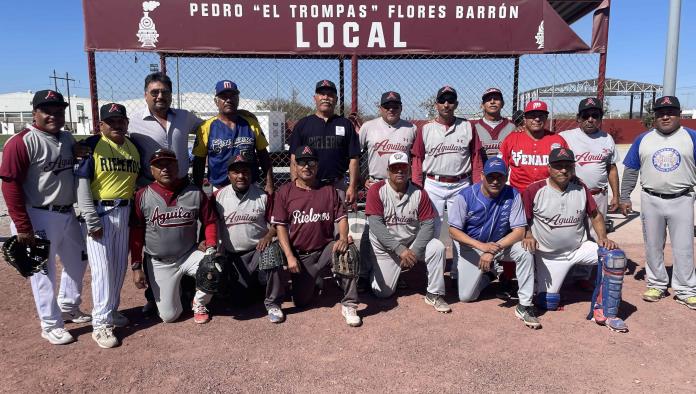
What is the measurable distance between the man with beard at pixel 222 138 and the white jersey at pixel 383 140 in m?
1.15

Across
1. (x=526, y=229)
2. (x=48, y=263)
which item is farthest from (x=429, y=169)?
(x=48, y=263)

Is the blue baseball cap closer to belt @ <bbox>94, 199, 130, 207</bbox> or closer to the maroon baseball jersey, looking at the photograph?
the maroon baseball jersey

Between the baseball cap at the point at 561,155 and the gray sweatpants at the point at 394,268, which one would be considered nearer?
the baseball cap at the point at 561,155

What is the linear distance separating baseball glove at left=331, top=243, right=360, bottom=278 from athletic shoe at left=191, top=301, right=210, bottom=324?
3.58 ft

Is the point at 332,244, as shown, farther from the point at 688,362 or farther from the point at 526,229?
the point at 688,362

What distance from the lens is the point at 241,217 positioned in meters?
3.91

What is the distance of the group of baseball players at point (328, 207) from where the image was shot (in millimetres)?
3332

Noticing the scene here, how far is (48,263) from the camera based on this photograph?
3236 millimetres

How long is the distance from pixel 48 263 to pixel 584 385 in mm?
3618

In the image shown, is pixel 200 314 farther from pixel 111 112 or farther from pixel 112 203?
pixel 111 112

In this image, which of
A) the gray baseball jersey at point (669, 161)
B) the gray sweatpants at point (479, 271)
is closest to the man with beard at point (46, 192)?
the gray sweatpants at point (479, 271)

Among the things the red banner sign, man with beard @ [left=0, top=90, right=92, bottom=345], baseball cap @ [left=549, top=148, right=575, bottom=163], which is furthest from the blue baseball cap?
man with beard @ [left=0, top=90, right=92, bottom=345]

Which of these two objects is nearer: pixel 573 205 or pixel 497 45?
pixel 573 205

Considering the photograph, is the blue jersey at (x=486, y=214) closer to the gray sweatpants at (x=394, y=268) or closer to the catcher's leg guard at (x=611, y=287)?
the gray sweatpants at (x=394, y=268)
